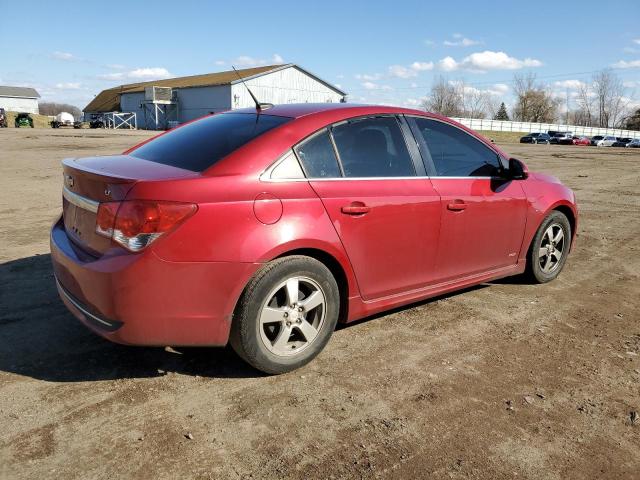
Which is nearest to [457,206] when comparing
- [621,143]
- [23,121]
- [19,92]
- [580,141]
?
[580,141]

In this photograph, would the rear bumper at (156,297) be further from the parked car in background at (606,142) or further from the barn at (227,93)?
the parked car in background at (606,142)

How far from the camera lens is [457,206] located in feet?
13.0

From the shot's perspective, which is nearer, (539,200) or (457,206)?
(457,206)

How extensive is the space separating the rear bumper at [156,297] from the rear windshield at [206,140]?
2.13 feet

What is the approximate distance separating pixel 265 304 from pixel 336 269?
0.60m

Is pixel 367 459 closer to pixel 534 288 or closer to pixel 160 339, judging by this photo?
pixel 160 339

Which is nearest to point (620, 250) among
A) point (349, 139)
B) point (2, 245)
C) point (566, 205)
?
point (566, 205)

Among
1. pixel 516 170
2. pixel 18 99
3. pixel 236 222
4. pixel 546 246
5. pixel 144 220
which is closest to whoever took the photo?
pixel 144 220

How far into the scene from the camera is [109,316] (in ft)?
9.18

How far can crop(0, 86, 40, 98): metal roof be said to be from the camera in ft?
333

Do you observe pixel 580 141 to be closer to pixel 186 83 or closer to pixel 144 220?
pixel 186 83

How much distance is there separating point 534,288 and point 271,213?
3.16 metres

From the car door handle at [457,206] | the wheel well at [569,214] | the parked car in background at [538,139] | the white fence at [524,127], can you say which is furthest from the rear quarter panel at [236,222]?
the white fence at [524,127]

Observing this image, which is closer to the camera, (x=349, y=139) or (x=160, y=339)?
Result: (x=160, y=339)
